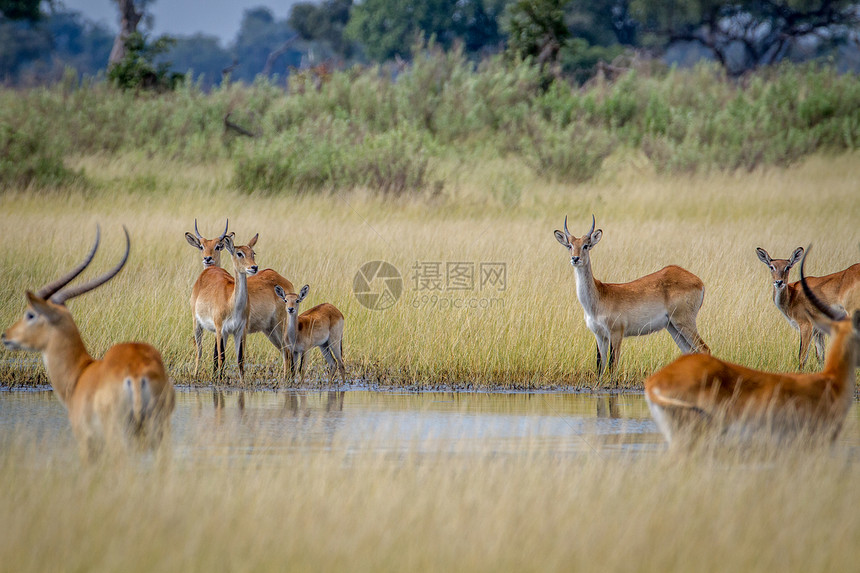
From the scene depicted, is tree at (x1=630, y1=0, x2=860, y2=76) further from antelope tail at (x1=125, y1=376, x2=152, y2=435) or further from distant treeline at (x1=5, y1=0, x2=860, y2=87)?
antelope tail at (x1=125, y1=376, x2=152, y2=435)

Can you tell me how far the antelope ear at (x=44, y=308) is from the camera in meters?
4.90

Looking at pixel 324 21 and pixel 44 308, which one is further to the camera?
pixel 324 21

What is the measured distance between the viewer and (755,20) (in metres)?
35.6

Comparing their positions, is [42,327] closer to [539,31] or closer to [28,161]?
[28,161]

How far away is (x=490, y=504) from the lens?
4383 mm

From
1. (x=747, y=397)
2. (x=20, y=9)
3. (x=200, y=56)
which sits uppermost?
(x=200, y=56)

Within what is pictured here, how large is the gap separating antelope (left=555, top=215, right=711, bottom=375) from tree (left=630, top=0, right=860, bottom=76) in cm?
2702

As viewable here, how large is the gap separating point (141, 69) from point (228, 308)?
16519 mm

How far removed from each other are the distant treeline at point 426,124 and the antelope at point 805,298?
8.03 meters

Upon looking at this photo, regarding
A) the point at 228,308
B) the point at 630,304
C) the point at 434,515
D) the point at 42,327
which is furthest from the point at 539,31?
the point at 434,515

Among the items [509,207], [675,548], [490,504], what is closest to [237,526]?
[490,504]

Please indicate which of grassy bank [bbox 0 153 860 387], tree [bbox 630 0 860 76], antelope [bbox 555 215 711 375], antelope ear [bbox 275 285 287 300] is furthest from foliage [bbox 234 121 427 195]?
tree [bbox 630 0 860 76]

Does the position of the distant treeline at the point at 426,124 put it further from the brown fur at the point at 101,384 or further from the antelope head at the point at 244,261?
the brown fur at the point at 101,384

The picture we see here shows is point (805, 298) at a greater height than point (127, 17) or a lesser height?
lesser
